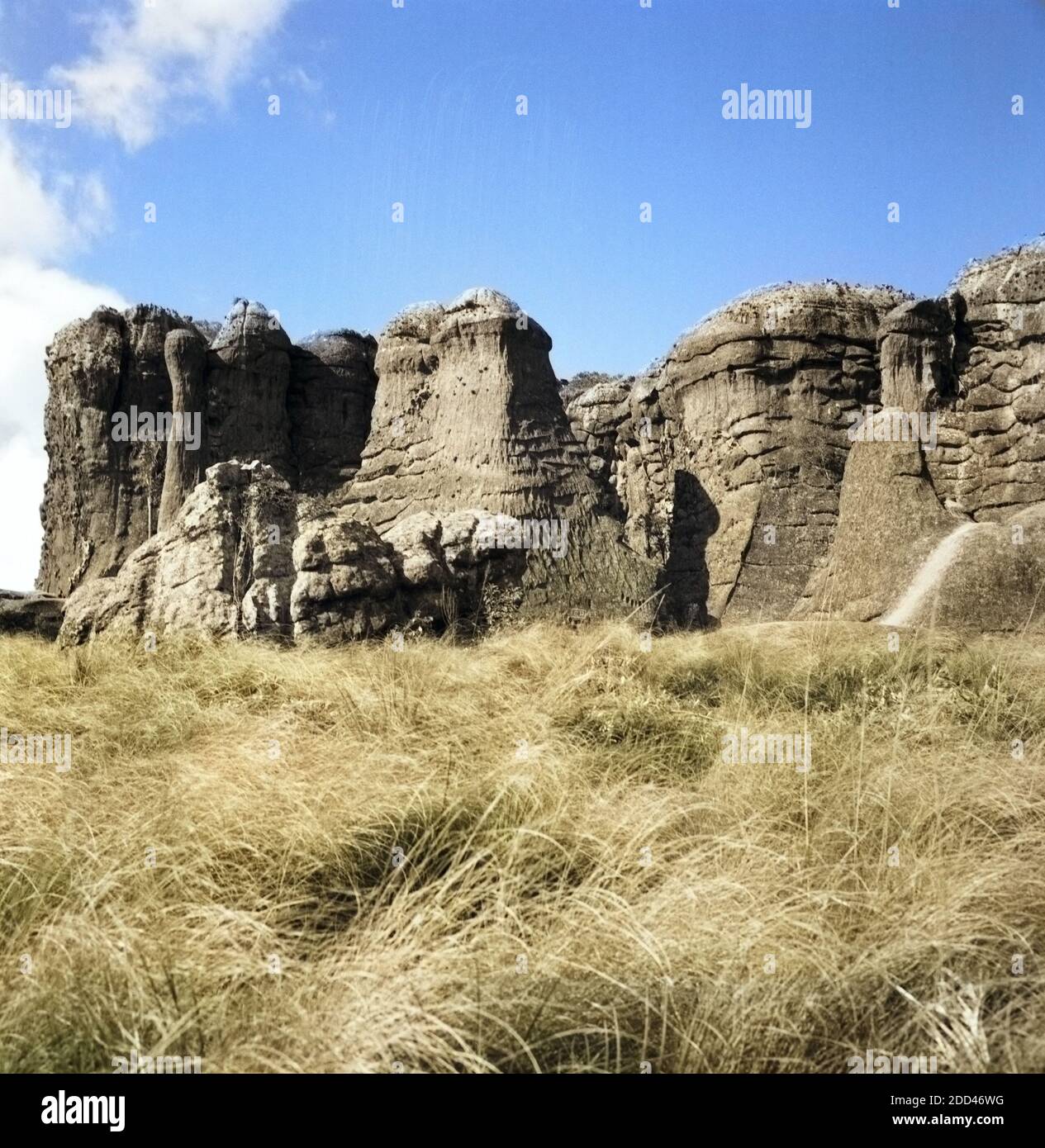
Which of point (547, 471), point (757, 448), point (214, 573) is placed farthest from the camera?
point (757, 448)

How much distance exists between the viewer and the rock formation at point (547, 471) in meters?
9.18

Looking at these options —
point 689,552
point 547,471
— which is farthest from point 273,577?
point 689,552

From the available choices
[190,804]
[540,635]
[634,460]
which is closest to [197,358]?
[634,460]

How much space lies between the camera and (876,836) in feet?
12.3

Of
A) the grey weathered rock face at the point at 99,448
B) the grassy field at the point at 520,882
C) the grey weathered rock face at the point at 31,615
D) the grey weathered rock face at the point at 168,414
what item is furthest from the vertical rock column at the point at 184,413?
the grassy field at the point at 520,882

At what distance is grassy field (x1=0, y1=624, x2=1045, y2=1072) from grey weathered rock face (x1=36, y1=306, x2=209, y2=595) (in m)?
11.5

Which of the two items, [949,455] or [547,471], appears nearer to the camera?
[547,471]

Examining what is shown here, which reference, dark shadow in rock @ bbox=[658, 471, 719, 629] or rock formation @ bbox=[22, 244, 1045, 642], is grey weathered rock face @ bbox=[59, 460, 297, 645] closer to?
rock formation @ bbox=[22, 244, 1045, 642]

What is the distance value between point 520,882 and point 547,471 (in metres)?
9.03

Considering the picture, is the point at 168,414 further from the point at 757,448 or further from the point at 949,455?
the point at 949,455

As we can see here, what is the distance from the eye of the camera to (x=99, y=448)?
16.8 metres

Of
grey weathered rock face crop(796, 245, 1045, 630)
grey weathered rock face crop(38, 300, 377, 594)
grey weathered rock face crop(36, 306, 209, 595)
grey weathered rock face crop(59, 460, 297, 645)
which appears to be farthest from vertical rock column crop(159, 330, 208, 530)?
grey weathered rock face crop(796, 245, 1045, 630)
